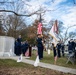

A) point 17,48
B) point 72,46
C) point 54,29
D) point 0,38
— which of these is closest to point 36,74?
point 54,29

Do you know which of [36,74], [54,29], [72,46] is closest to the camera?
[36,74]

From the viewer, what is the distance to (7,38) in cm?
2695

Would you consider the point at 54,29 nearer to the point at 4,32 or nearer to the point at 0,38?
the point at 0,38

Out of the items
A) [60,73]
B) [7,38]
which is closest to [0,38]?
[7,38]

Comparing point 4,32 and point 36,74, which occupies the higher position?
point 4,32

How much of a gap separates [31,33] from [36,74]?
195 ft

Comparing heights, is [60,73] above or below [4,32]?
below

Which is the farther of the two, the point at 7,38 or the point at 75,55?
the point at 7,38

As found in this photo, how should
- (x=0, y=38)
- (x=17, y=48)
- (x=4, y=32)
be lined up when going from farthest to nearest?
(x=4, y=32) → (x=17, y=48) → (x=0, y=38)

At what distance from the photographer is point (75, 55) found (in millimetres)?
19609

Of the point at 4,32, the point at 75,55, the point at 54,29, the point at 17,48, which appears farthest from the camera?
the point at 4,32

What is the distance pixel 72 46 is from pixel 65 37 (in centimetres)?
4844

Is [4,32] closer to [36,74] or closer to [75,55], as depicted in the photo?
[75,55]

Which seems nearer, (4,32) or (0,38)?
(0,38)
